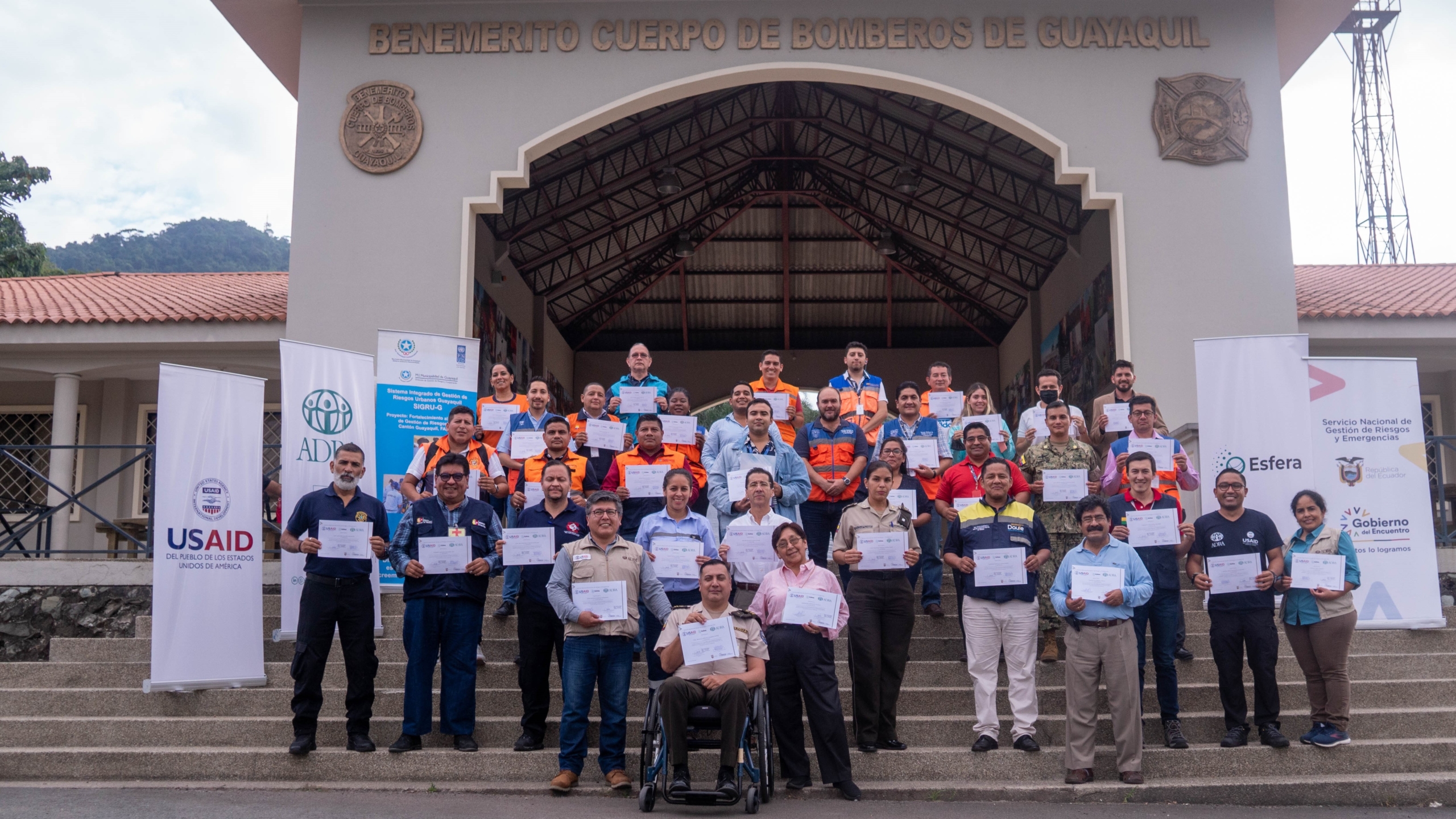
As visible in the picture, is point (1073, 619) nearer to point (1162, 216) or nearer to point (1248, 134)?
point (1162, 216)

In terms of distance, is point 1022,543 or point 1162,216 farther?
point 1162,216

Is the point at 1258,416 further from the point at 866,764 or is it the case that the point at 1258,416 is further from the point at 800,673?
the point at 800,673

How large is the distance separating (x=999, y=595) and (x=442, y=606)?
3339 millimetres

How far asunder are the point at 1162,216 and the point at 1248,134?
4.12ft

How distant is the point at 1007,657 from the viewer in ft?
21.7

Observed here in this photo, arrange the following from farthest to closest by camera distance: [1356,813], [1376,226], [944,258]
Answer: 1. [1376,226]
2. [944,258]
3. [1356,813]

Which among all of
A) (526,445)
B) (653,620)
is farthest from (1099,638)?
(526,445)

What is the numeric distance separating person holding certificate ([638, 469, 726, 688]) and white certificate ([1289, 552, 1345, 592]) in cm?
345

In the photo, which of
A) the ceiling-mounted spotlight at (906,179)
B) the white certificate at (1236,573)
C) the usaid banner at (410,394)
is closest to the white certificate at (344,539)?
the usaid banner at (410,394)

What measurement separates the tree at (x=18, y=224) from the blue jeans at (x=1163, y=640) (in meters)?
26.8

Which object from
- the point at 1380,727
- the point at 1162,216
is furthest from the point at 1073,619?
the point at 1162,216

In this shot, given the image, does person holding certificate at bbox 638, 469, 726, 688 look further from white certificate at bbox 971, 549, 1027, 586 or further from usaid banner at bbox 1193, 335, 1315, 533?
usaid banner at bbox 1193, 335, 1315, 533

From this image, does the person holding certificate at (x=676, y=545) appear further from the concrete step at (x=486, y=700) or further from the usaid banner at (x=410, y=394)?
the usaid banner at (x=410, y=394)

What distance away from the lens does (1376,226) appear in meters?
33.7
